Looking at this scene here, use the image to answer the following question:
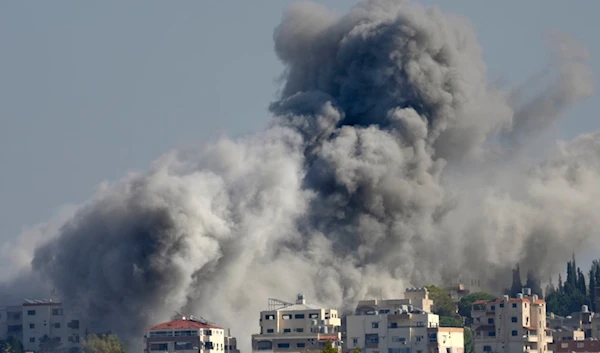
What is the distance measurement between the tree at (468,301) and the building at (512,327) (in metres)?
8.88

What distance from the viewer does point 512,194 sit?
126500 mm

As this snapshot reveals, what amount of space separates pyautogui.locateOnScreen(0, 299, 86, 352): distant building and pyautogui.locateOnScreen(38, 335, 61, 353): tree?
0.71ft

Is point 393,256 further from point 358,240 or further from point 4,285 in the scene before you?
point 4,285

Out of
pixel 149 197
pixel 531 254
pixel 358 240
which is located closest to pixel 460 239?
pixel 531 254

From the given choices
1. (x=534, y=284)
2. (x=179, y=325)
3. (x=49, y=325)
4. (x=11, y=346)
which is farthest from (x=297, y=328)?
(x=534, y=284)

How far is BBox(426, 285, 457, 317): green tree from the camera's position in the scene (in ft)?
343

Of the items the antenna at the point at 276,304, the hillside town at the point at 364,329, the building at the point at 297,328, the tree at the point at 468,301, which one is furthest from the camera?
the tree at the point at 468,301

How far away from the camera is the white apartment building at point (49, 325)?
332 ft

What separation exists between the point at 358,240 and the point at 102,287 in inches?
645

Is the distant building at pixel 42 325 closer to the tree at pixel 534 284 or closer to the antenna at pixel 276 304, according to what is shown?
the antenna at pixel 276 304

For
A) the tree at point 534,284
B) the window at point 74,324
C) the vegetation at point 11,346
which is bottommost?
the vegetation at point 11,346

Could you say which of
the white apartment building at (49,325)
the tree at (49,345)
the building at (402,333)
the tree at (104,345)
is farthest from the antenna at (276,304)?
the tree at (49,345)

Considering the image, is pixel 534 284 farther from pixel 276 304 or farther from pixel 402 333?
pixel 402 333

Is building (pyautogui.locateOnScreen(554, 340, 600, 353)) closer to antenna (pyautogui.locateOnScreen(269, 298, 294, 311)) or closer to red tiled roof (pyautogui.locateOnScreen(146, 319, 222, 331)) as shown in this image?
antenna (pyautogui.locateOnScreen(269, 298, 294, 311))
